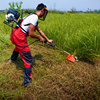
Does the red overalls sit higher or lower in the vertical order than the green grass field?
higher

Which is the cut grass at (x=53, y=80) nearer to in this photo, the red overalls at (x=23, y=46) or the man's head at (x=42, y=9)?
the red overalls at (x=23, y=46)

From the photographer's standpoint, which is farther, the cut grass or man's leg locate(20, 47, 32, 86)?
man's leg locate(20, 47, 32, 86)

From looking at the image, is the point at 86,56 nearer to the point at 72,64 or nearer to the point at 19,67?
the point at 72,64

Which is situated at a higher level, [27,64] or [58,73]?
[27,64]

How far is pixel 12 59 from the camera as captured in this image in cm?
→ 223

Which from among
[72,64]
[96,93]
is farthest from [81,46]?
[96,93]

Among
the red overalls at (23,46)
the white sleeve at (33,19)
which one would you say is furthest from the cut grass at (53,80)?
the white sleeve at (33,19)

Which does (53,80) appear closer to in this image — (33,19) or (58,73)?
(58,73)

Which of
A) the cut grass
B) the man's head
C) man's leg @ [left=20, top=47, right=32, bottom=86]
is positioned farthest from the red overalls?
the man's head

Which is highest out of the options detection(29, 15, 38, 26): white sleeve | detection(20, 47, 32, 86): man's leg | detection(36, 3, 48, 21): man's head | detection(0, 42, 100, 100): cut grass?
detection(36, 3, 48, 21): man's head

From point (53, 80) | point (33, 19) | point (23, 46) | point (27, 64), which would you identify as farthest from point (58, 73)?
point (33, 19)

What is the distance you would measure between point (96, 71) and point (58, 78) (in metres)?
0.67

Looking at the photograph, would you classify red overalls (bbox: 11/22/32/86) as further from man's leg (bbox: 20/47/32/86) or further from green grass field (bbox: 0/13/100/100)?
green grass field (bbox: 0/13/100/100)

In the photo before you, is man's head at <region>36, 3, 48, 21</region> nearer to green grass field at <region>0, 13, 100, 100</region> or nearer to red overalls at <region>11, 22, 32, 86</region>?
red overalls at <region>11, 22, 32, 86</region>
